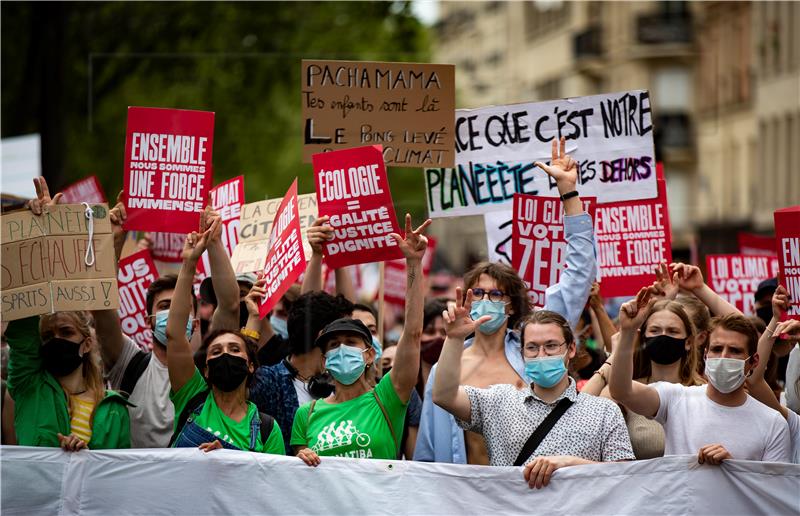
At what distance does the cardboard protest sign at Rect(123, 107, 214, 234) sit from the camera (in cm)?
847

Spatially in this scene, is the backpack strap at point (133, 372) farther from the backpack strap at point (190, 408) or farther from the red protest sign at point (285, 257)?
the red protest sign at point (285, 257)

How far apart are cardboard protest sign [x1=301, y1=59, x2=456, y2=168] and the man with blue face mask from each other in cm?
254

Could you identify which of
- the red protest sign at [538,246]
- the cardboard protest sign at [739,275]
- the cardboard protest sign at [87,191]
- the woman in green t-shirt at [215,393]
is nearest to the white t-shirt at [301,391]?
the woman in green t-shirt at [215,393]

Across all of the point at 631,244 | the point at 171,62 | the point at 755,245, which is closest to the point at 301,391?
the point at 631,244

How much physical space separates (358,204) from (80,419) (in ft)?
6.45

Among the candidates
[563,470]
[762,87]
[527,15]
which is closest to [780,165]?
[762,87]

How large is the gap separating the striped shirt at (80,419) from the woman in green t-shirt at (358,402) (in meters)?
1.00

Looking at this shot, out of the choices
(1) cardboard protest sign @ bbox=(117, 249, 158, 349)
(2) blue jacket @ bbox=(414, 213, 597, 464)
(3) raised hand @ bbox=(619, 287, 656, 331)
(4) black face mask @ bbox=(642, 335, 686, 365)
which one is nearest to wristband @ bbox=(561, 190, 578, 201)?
(2) blue jacket @ bbox=(414, 213, 597, 464)

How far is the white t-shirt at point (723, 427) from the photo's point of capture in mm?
6520

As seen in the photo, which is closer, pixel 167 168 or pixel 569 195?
pixel 569 195

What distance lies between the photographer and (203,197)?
847 centimetres

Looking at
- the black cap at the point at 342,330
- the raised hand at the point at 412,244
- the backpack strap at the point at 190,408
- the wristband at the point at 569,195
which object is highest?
the wristband at the point at 569,195

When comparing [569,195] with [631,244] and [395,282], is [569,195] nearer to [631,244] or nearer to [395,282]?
[631,244]

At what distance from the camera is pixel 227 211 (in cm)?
962
